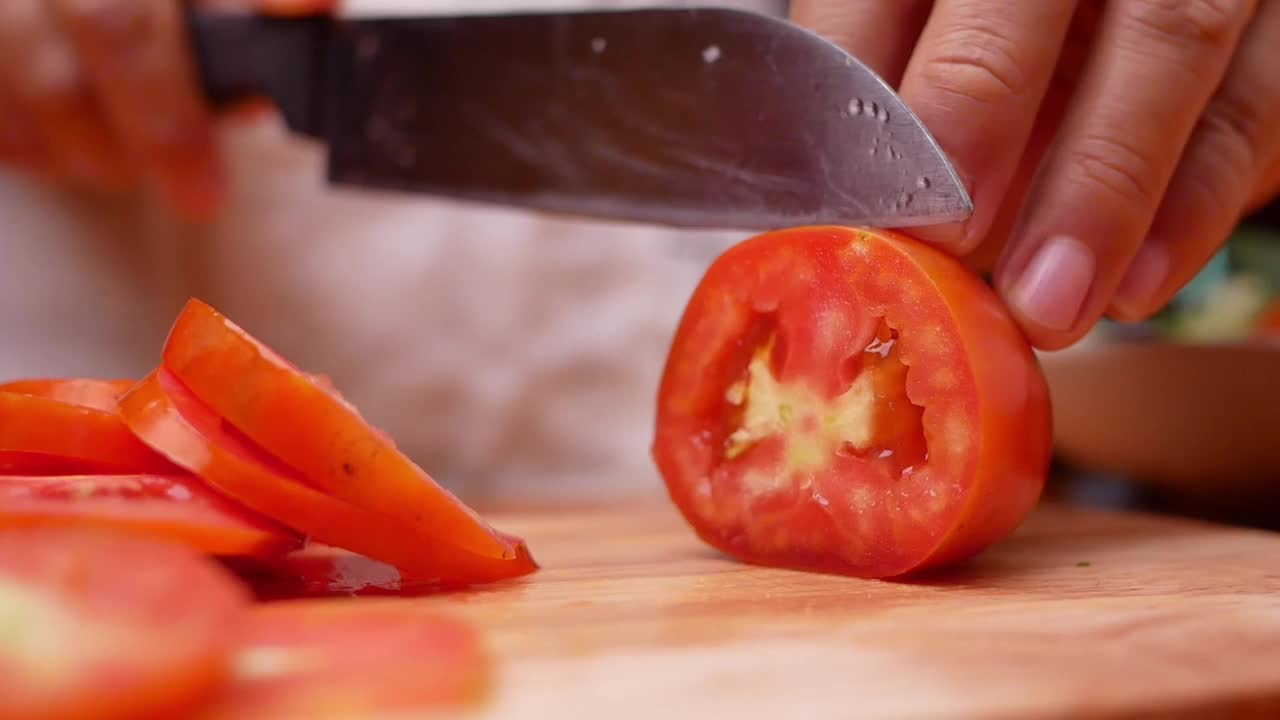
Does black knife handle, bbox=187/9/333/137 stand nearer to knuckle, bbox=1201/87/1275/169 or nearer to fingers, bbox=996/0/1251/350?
Answer: fingers, bbox=996/0/1251/350

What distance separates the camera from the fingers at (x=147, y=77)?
1986 mm

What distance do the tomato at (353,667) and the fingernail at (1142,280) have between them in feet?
2.71

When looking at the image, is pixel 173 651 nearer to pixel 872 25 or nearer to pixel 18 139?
pixel 872 25

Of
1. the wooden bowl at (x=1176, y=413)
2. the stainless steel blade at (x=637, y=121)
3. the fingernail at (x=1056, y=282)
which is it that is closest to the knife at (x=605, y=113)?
the stainless steel blade at (x=637, y=121)

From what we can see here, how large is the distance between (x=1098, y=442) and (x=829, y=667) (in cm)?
122

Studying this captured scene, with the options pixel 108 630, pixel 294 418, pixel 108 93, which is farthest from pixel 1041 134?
pixel 108 93

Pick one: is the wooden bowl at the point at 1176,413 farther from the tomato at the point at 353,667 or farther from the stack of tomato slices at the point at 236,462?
the tomato at the point at 353,667

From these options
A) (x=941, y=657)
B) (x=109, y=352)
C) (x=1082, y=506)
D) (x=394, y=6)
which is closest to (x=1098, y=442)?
(x=1082, y=506)

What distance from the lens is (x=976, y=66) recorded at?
1.13m

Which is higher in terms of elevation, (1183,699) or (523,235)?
(1183,699)

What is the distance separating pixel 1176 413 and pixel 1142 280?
0.52 meters

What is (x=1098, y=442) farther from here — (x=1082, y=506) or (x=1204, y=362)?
(x=1204, y=362)

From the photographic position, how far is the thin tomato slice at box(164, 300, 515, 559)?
0.98 meters

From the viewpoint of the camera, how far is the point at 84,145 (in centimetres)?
220
